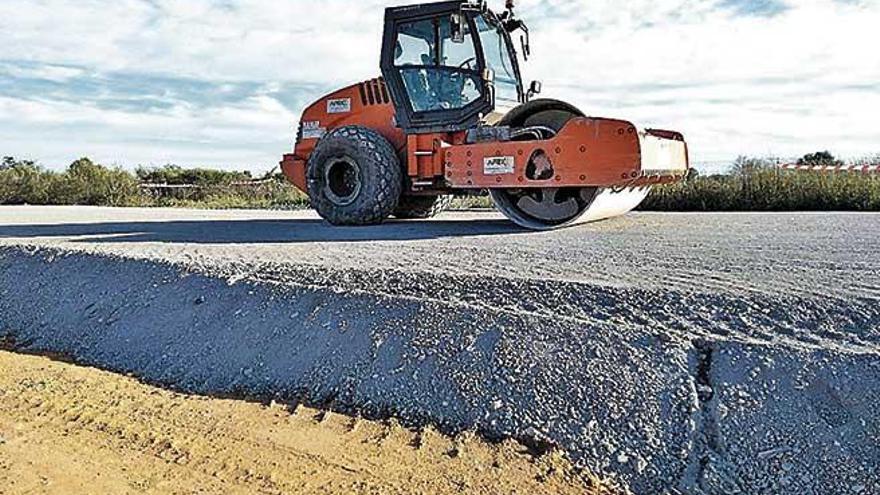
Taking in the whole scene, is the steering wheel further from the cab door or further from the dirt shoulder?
the dirt shoulder

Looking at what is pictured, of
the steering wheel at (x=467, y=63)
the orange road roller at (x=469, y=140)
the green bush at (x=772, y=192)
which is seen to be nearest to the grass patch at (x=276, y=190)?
the green bush at (x=772, y=192)

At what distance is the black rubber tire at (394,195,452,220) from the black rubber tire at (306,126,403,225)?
104cm

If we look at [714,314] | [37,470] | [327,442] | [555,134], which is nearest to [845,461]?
[714,314]

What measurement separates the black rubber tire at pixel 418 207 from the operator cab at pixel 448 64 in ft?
5.10

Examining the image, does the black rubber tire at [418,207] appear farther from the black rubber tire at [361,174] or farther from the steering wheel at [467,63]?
the steering wheel at [467,63]

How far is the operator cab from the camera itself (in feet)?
29.4

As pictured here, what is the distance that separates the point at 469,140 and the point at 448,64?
1.01 m

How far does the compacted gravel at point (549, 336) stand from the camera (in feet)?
10.9

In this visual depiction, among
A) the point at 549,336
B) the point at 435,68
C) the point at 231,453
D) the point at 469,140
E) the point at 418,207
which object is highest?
the point at 435,68

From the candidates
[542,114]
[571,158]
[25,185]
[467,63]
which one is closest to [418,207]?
[467,63]

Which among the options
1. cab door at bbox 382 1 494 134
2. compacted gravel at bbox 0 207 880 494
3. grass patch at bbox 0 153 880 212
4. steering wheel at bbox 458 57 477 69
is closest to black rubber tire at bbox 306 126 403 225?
cab door at bbox 382 1 494 134

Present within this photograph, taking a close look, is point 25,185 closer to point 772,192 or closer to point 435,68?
point 435,68

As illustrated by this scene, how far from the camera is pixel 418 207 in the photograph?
436 inches

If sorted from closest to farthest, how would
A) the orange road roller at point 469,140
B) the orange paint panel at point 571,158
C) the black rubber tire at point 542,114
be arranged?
1. the orange paint panel at point 571,158
2. the orange road roller at point 469,140
3. the black rubber tire at point 542,114
